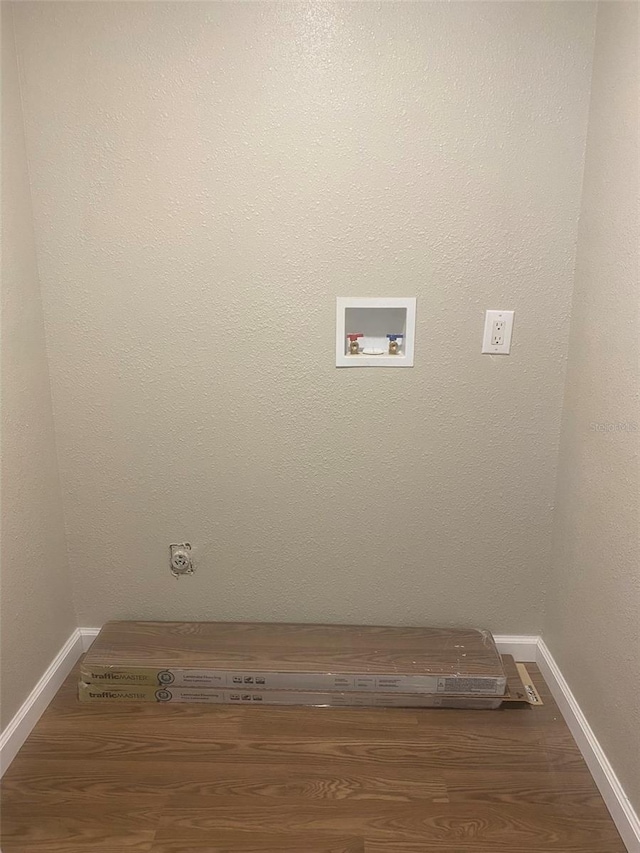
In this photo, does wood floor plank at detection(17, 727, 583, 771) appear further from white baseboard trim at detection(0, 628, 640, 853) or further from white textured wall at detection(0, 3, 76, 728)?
white textured wall at detection(0, 3, 76, 728)

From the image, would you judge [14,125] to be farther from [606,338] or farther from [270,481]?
[606,338]

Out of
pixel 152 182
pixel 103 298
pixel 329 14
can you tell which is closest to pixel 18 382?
pixel 103 298

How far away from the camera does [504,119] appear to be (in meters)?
1.41

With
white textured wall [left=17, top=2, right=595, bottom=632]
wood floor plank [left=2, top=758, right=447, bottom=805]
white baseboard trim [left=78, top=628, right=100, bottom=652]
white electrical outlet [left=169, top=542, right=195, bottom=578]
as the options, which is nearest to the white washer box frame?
white textured wall [left=17, top=2, right=595, bottom=632]

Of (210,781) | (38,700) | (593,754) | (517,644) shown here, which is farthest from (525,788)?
(38,700)

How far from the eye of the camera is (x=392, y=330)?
1595 mm

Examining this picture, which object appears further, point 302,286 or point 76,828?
point 302,286

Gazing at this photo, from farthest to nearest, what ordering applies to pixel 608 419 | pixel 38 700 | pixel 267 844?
pixel 38 700
pixel 608 419
pixel 267 844

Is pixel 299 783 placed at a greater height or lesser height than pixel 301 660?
lesser

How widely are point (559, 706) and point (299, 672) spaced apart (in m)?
0.79

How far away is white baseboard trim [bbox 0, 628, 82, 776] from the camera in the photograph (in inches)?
55.7

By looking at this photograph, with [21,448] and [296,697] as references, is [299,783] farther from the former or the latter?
[21,448]

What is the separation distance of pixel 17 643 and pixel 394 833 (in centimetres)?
110

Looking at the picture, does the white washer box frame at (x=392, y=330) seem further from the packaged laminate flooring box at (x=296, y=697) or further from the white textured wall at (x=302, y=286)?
the packaged laminate flooring box at (x=296, y=697)
